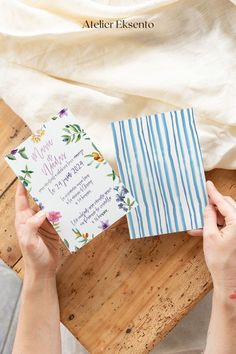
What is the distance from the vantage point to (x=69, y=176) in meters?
0.71

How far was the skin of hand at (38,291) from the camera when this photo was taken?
748 millimetres

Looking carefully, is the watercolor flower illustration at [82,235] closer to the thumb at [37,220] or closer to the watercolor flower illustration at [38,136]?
the thumb at [37,220]

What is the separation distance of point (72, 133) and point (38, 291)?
0.90ft

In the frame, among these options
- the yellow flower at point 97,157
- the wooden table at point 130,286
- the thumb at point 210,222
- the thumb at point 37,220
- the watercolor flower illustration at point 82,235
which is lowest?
the wooden table at point 130,286

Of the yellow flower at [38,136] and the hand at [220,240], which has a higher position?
the yellow flower at [38,136]

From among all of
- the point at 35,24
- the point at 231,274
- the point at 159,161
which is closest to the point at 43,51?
the point at 35,24

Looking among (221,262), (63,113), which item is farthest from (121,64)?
(221,262)

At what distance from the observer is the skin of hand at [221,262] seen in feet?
2.23

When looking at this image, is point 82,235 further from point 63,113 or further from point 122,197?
point 63,113

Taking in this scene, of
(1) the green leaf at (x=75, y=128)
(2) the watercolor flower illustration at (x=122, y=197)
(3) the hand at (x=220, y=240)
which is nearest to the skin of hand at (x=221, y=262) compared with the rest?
(3) the hand at (x=220, y=240)

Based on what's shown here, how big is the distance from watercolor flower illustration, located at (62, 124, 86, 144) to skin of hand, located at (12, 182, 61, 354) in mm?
116

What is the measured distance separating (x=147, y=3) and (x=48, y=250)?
0.44 m

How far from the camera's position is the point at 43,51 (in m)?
0.77

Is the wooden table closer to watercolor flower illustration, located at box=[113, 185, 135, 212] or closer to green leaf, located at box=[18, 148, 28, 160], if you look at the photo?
watercolor flower illustration, located at box=[113, 185, 135, 212]
